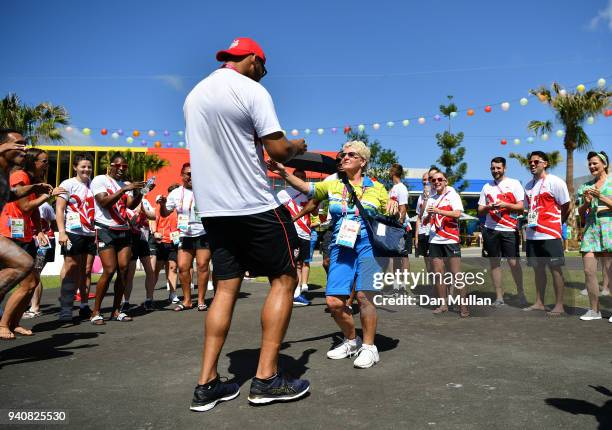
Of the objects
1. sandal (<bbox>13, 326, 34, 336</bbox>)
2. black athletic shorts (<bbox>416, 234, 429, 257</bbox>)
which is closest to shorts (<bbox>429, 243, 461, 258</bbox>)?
black athletic shorts (<bbox>416, 234, 429, 257</bbox>)

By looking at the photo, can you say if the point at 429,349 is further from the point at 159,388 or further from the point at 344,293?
the point at 159,388

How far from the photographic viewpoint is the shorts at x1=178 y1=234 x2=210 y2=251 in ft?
22.7

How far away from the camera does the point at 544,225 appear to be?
20.5ft

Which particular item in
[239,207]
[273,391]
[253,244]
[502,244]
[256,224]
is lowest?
[273,391]

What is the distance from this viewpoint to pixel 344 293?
392cm

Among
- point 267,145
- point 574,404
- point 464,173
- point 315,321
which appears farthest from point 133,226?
point 464,173

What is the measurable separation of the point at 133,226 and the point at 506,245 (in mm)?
5462

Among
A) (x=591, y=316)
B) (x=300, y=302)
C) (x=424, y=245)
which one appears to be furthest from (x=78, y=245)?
(x=591, y=316)

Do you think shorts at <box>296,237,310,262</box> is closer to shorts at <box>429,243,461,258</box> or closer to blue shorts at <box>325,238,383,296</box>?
shorts at <box>429,243,461,258</box>

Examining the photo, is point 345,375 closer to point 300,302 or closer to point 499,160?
point 300,302

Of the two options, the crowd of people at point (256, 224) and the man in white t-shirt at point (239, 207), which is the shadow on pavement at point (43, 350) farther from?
the man in white t-shirt at point (239, 207)

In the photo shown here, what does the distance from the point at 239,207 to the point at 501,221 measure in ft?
16.6

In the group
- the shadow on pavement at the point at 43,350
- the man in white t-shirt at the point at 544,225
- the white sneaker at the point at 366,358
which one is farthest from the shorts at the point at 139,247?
the man in white t-shirt at the point at 544,225

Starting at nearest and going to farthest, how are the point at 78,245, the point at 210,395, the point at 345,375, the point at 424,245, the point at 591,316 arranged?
the point at 210,395 → the point at 345,375 → the point at 591,316 → the point at 78,245 → the point at 424,245
